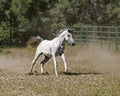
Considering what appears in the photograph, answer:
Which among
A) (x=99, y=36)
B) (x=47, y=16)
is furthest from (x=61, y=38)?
(x=47, y=16)

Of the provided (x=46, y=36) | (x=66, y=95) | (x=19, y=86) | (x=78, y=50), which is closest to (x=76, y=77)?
(x=19, y=86)

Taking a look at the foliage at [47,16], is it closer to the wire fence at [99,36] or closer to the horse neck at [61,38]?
the wire fence at [99,36]

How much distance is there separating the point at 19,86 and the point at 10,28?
1105 inches

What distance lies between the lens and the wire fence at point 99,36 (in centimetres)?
3101

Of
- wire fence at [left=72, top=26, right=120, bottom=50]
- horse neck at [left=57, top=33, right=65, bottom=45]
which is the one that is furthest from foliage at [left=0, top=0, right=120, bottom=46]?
horse neck at [left=57, top=33, right=65, bottom=45]

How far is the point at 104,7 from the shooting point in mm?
46656

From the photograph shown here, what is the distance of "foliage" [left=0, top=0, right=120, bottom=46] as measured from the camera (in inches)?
1607

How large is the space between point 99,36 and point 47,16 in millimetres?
12477

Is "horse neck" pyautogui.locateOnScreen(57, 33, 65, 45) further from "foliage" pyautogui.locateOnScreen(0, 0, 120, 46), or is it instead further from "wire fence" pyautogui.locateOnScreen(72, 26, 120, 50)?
"foliage" pyautogui.locateOnScreen(0, 0, 120, 46)

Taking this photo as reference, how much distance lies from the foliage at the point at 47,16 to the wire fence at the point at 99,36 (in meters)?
6.75

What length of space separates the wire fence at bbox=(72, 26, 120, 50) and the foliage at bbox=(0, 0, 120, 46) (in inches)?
266

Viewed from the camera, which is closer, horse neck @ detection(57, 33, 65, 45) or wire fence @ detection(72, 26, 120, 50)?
horse neck @ detection(57, 33, 65, 45)

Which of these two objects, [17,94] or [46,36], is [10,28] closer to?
[46,36]

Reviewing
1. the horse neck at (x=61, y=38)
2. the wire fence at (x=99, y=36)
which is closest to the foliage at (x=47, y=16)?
the wire fence at (x=99, y=36)
